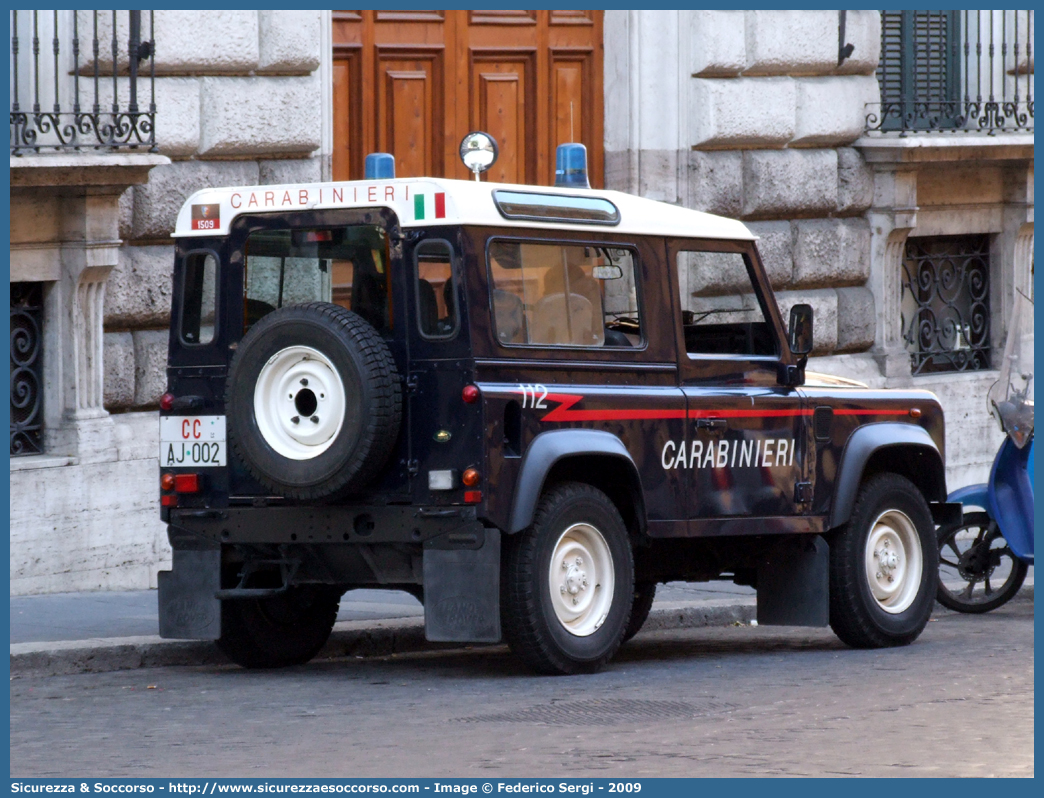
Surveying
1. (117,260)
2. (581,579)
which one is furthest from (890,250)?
(581,579)

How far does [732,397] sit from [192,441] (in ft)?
8.17

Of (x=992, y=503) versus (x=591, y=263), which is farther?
(x=992, y=503)

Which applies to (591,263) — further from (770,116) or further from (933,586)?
(770,116)

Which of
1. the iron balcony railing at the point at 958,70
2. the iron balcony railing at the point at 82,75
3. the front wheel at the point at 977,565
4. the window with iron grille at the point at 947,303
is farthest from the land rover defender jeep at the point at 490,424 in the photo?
the iron balcony railing at the point at 958,70

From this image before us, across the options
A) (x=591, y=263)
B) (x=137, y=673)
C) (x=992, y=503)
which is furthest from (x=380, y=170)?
(x=992, y=503)

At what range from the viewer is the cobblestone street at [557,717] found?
6.39 metres

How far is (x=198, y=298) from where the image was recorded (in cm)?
880

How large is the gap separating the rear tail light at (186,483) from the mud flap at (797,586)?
2891 millimetres

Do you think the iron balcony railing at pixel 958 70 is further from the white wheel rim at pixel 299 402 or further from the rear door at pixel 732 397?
the white wheel rim at pixel 299 402

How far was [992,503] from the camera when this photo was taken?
11.2m

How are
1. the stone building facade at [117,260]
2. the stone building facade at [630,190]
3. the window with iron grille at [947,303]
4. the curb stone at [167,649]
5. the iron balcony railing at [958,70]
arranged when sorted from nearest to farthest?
the curb stone at [167,649], the stone building facade at [117,260], the stone building facade at [630,190], the iron balcony railing at [958,70], the window with iron grille at [947,303]

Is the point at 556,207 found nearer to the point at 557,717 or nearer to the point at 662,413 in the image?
the point at 662,413

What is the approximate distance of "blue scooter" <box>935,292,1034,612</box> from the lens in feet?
36.6
